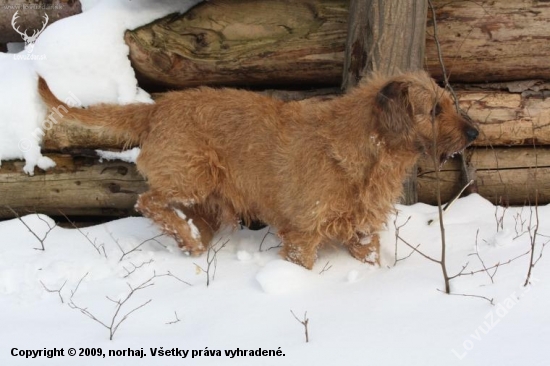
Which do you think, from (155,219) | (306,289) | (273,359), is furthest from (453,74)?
(273,359)

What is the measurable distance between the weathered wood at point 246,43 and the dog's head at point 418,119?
133 centimetres

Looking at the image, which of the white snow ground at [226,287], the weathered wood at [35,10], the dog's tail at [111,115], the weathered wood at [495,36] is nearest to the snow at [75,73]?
the white snow ground at [226,287]

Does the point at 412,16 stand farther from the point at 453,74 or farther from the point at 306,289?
the point at 306,289

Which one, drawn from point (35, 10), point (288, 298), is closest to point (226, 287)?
point (288, 298)

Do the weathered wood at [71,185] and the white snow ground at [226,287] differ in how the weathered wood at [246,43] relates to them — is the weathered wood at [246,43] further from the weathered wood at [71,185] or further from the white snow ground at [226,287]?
the weathered wood at [71,185]

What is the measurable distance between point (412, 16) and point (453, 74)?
0.88 metres

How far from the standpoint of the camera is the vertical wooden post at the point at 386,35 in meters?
4.67

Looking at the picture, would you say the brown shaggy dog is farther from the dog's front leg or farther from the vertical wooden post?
the vertical wooden post

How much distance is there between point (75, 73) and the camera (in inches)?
212

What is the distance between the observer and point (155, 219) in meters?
4.86

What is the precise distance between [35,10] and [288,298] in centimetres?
443

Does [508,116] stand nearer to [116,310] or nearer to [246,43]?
[246,43]

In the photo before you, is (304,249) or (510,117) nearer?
(304,249)

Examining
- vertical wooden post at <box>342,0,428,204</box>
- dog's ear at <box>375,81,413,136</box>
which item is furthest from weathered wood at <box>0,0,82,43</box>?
dog's ear at <box>375,81,413,136</box>
